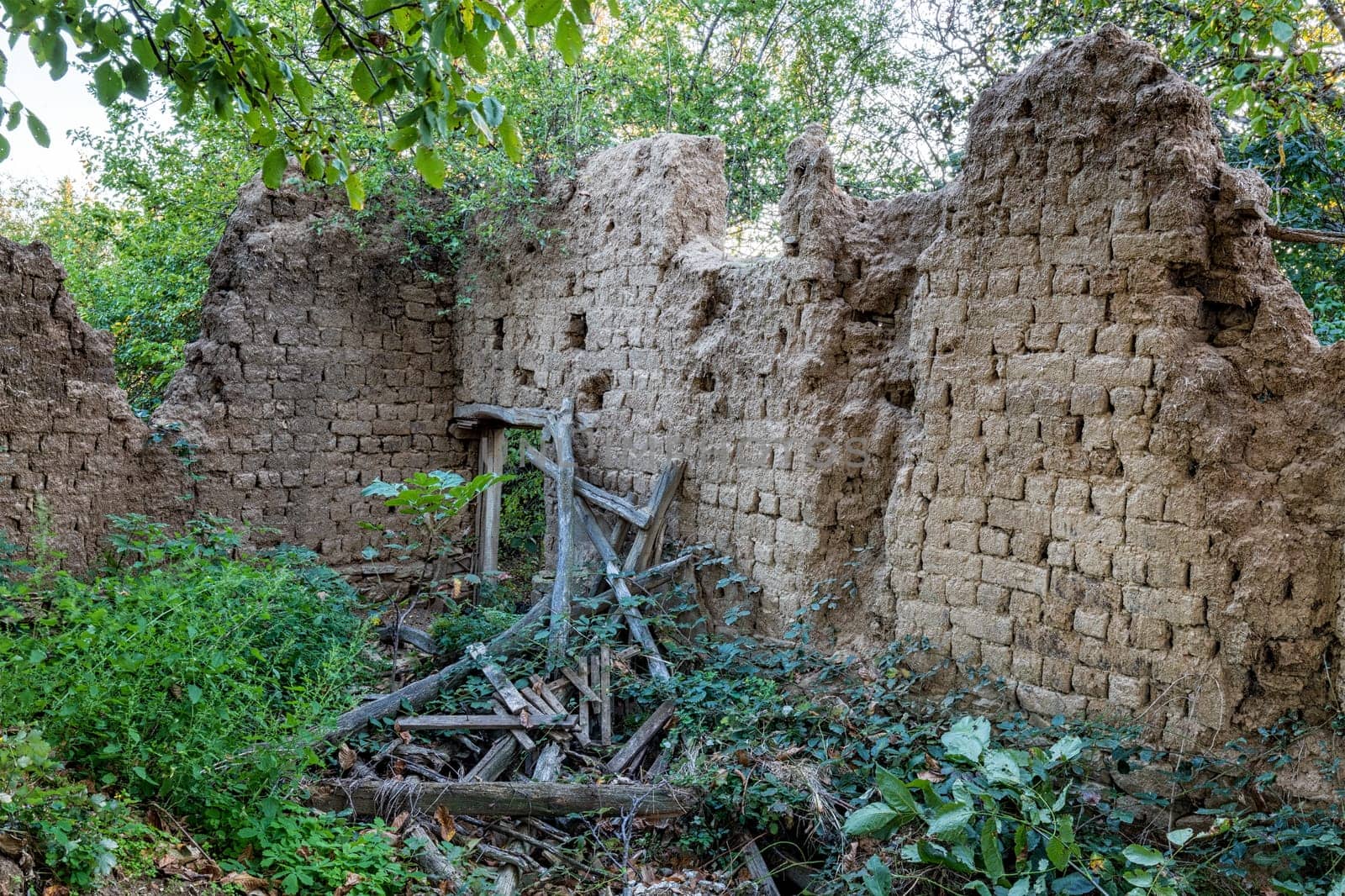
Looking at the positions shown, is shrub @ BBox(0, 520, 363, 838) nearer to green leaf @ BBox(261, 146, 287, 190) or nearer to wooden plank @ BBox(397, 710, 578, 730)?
wooden plank @ BBox(397, 710, 578, 730)

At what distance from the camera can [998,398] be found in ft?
17.0

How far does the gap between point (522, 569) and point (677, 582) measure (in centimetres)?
432

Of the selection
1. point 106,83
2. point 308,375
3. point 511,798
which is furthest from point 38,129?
point 308,375

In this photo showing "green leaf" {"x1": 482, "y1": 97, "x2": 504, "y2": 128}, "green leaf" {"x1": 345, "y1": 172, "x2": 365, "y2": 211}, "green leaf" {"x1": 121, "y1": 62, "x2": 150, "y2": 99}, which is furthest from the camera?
"green leaf" {"x1": 345, "y1": 172, "x2": 365, "y2": 211}

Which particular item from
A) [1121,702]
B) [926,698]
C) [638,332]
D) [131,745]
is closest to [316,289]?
[638,332]

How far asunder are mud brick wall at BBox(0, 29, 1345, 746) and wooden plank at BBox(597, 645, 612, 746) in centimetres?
92

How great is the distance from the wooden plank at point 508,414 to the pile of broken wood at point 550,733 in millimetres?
515

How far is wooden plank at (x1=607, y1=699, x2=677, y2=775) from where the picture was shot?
5.46 metres

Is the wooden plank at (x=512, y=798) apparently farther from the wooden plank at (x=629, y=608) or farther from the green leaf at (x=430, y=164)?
the green leaf at (x=430, y=164)

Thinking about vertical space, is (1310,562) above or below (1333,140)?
below

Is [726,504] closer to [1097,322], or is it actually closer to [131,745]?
[1097,322]

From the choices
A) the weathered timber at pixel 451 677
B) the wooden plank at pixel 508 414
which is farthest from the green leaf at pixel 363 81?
the wooden plank at pixel 508 414

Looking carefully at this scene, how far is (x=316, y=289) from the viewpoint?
27.6 feet

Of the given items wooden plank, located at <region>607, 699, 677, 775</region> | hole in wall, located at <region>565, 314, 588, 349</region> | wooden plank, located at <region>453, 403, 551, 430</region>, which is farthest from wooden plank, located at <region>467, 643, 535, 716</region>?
hole in wall, located at <region>565, 314, 588, 349</region>
